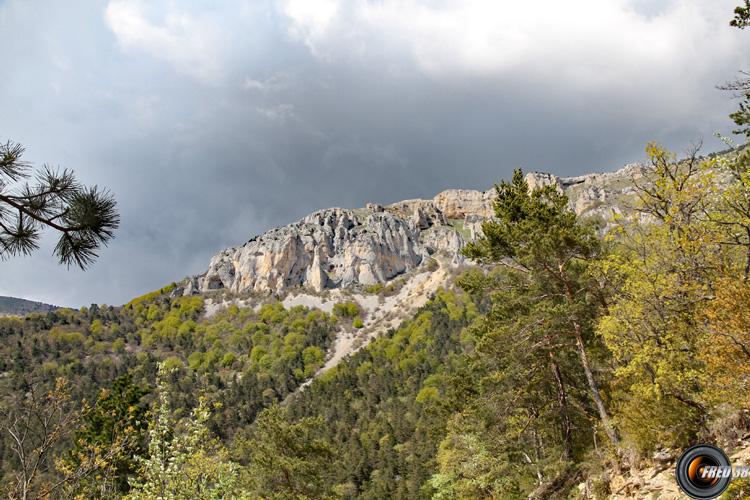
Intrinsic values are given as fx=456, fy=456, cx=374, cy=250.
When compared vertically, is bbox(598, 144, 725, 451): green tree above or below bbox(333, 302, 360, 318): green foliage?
below

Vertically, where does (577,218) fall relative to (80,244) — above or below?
above

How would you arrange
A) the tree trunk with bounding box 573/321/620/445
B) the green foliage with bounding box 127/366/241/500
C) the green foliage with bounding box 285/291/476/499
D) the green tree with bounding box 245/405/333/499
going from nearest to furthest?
the green foliage with bounding box 127/366/241/500 < the tree trunk with bounding box 573/321/620/445 < the green tree with bounding box 245/405/333/499 < the green foliage with bounding box 285/291/476/499

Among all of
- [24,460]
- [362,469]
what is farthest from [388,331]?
[24,460]

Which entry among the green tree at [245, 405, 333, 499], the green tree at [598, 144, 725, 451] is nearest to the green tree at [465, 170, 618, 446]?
the green tree at [598, 144, 725, 451]

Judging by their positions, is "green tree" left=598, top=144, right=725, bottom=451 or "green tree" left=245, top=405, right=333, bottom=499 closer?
"green tree" left=598, top=144, right=725, bottom=451

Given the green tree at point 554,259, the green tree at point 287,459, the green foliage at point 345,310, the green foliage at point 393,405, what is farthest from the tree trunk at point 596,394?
the green foliage at point 345,310

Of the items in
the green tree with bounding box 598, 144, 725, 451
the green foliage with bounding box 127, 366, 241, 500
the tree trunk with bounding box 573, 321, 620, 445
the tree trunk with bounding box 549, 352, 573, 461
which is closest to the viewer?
the green tree with bounding box 598, 144, 725, 451

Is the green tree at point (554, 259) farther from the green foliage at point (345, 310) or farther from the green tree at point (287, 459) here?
the green foliage at point (345, 310)

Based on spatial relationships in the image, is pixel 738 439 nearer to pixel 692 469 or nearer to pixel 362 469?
pixel 692 469

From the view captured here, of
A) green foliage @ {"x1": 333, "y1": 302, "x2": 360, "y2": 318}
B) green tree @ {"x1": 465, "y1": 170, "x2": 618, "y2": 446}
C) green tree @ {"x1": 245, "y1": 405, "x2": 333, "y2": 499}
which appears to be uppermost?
green foliage @ {"x1": 333, "y1": 302, "x2": 360, "y2": 318}

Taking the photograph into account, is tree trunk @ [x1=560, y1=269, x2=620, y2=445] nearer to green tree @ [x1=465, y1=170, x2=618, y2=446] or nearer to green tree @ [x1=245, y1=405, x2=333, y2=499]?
green tree @ [x1=465, y1=170, x2=618, y2=446]

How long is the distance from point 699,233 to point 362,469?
193 ft

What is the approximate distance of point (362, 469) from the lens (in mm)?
60750

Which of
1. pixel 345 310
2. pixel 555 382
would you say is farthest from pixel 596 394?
pixel 345 310
